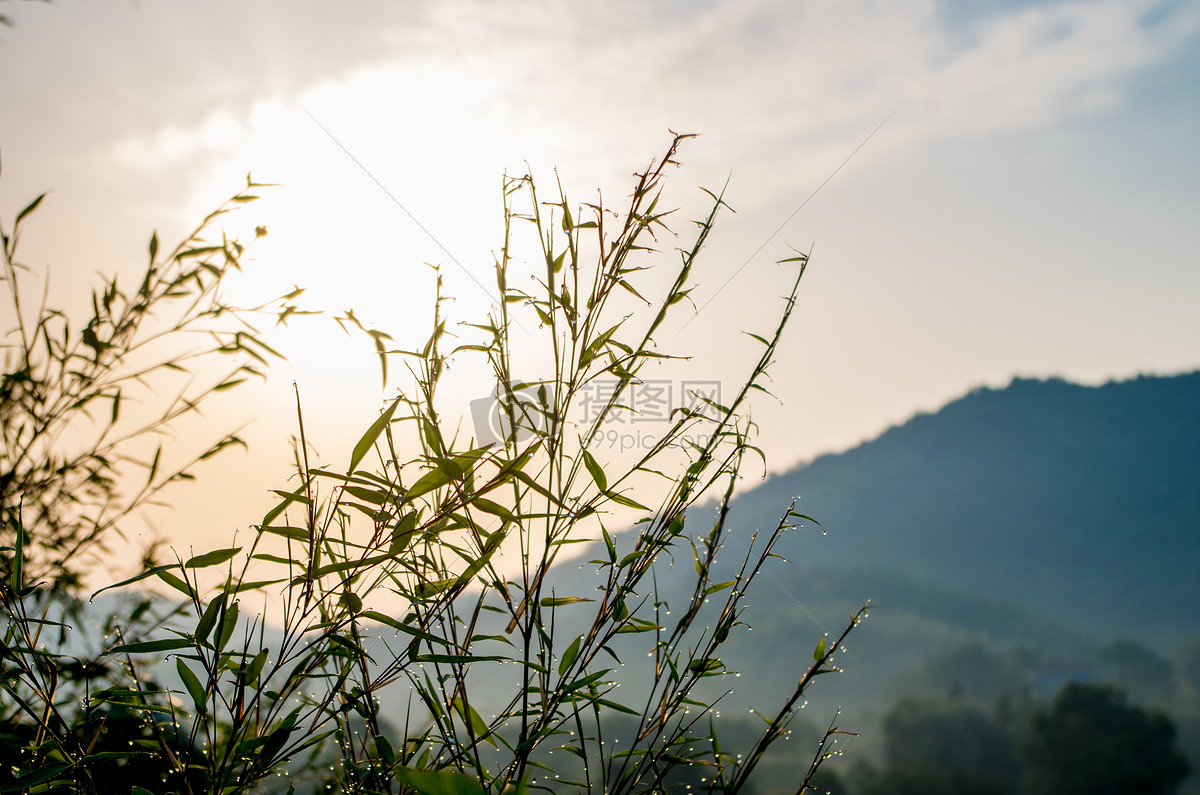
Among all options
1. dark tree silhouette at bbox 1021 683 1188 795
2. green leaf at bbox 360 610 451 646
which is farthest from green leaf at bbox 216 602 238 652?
dark tree silhouette at bbox 1021 683 1188 795

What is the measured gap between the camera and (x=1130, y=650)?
32125 millimetres

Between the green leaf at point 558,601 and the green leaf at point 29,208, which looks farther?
the green leaf at point 29,208

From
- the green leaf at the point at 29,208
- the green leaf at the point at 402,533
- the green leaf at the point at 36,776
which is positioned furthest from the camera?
the green leaf at the point at 29,208

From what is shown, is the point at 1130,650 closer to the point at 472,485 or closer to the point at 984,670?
the point at 984,670

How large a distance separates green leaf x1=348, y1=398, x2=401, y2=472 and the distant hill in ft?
105

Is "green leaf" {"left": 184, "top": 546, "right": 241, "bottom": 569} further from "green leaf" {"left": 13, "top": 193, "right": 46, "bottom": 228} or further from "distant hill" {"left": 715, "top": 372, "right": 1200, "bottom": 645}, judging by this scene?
"distant hill" {"left": 715, "top": 372, "right": 1200, "bottom": 645}

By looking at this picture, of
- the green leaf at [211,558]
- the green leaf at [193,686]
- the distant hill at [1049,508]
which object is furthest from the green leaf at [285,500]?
the distant hill at [1049,508]

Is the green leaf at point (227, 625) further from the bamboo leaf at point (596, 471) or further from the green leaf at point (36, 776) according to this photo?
the bamboo leaf at point (596, 471)

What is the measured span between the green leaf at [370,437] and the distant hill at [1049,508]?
1256 inches

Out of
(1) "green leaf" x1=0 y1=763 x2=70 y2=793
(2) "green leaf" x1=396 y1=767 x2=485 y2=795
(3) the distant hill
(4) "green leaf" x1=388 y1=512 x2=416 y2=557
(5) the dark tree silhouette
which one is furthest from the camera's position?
(3) the distant hill

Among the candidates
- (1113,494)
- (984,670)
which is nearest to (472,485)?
(984,670)

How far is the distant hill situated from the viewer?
33375mm

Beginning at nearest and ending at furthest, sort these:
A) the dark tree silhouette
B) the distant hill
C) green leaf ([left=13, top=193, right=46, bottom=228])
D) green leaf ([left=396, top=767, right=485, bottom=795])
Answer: green leaf ([left=396, top=767, right=485, bottom=795]), green leaf ([left=13, top=193, right=46, bottom=228]), the dark tree silhouette, the distant hill

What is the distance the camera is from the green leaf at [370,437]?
2.12 feet
